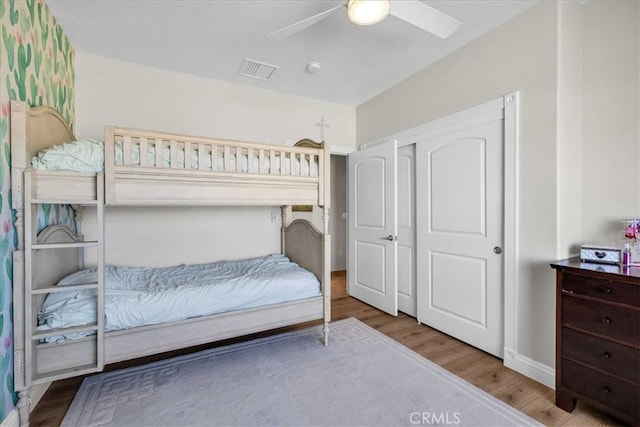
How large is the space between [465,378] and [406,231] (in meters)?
1.48

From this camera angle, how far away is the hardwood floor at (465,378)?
1.66 m

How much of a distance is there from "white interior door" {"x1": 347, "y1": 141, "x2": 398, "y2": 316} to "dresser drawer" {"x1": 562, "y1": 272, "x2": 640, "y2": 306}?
1572 millimetres

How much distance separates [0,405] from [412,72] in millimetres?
3857

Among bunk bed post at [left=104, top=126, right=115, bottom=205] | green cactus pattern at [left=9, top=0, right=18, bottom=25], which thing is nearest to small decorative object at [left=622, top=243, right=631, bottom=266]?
bunk bed post at [left=104, top=126, right=115, bottom=205]

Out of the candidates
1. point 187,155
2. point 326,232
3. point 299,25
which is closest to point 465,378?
point 326,232

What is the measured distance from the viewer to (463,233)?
253cm

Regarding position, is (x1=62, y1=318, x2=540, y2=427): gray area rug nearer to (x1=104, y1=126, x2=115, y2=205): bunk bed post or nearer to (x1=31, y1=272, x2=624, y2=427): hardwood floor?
(x1=31, y1=272, x2=624, y2=427): hardwood floor

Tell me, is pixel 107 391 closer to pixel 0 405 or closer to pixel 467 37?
pixel 0 405

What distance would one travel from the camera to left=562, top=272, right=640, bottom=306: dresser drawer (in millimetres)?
1455

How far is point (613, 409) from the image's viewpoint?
152cm

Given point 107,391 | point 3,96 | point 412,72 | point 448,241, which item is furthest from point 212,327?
point 412,72

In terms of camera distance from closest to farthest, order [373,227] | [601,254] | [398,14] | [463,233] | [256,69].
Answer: [398,14], [601,254], [463,233], [256,69], [373,227]

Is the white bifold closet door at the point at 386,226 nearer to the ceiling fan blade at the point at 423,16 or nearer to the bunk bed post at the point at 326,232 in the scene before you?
the bunk bed post at the point at 326,232

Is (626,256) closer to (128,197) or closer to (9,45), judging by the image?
(128,197)
